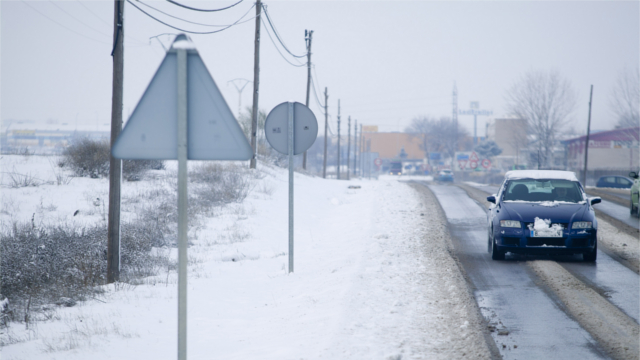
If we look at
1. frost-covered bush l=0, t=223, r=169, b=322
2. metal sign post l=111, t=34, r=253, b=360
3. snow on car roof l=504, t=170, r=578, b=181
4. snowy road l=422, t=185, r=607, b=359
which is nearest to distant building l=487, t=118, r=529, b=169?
snow on car roof l=504, t=170, r=578, b=181

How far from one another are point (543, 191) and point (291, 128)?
5812mm

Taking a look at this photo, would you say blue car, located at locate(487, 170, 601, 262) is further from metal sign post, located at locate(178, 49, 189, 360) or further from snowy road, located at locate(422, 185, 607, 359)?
metal sign post, located at locate(178, 49, 189, 360)

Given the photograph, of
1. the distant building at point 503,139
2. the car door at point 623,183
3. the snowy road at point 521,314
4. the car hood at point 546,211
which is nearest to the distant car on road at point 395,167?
the distant building at point 503,139

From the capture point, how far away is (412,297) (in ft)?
22.4

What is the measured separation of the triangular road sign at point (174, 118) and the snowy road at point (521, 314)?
3.45m

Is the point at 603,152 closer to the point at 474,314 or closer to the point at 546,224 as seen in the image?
the point at 546,224

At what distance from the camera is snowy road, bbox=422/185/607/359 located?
501cm

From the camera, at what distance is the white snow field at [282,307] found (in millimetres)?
4961

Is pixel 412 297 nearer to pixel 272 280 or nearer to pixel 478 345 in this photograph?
pixel 478 345

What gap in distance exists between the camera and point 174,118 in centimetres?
341

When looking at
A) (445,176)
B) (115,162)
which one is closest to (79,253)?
→ (115,162)

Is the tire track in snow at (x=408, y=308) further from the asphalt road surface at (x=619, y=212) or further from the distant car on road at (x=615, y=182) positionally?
the distant car on road at (x=615, y=182)

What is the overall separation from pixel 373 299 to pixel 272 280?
2.21 m

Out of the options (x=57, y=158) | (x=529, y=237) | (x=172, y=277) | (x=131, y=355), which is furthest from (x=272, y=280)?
(x=57, y=158)
